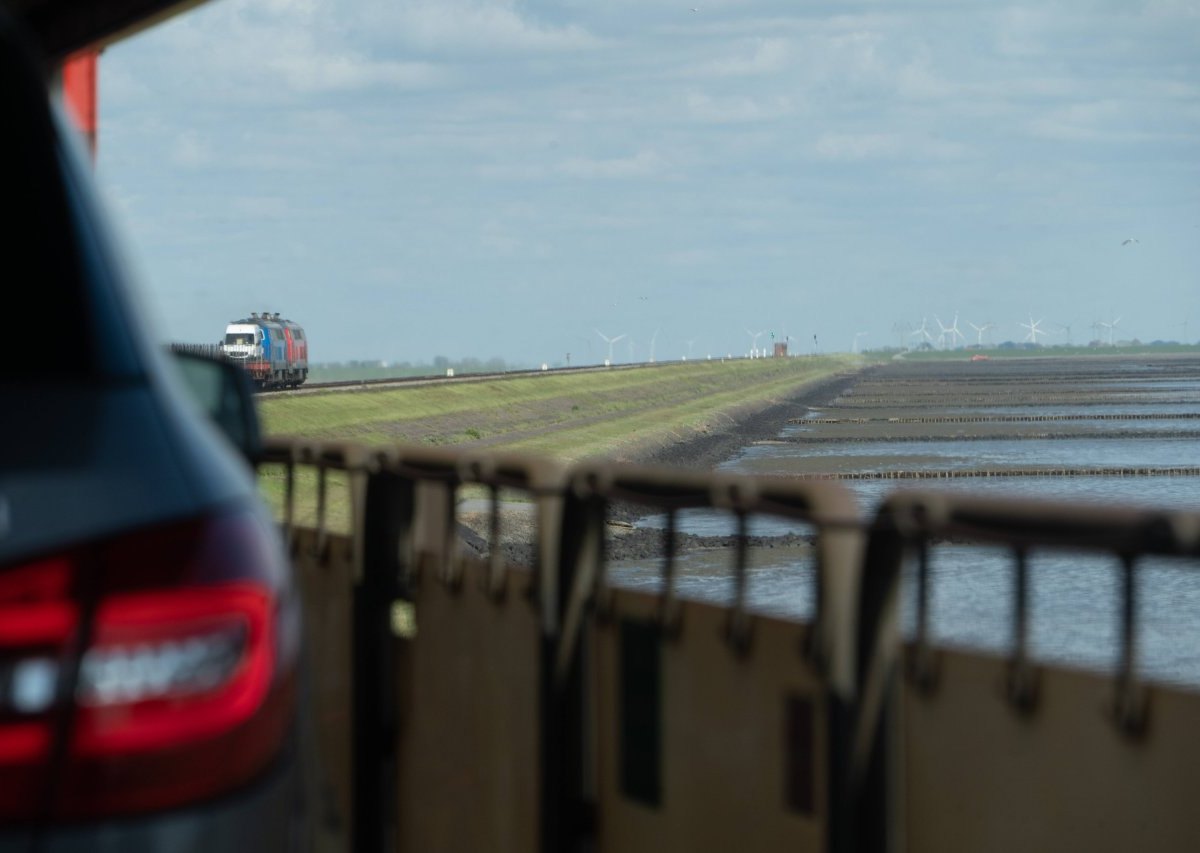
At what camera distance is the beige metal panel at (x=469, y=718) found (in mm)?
4949

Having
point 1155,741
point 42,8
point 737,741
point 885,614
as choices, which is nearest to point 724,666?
point 737,741

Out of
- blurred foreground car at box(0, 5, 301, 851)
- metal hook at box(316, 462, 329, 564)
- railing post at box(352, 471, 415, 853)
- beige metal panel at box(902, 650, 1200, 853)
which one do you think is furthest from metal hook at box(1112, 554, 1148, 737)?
metal hook at box(316, 462, 329, 564)

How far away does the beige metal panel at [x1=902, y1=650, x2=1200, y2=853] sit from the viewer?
2947 millimetres

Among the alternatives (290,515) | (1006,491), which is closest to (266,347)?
(1006,491)

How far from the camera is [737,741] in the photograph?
400 centimetres

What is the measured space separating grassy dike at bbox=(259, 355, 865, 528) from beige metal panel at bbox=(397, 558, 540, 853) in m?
25.4

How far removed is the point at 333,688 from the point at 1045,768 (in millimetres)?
3260

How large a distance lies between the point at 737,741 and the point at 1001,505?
3.27ft

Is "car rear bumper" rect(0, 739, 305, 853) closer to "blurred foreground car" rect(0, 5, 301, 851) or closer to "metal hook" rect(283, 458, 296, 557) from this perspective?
"blurred foreground car" rect(0, 5, 301, 851)

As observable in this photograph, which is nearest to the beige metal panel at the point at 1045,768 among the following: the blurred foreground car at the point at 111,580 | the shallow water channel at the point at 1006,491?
the shallow water channel at the point at 1006,491

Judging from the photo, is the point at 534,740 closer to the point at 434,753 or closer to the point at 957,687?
the point at 434,753

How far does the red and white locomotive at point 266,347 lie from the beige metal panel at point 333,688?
62608mm

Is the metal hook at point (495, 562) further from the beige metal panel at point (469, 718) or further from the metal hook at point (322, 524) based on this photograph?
the metal hook at point (322, 524)

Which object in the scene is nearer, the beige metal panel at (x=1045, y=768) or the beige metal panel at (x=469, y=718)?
the beige metal panel at (x=1045, y=768)
